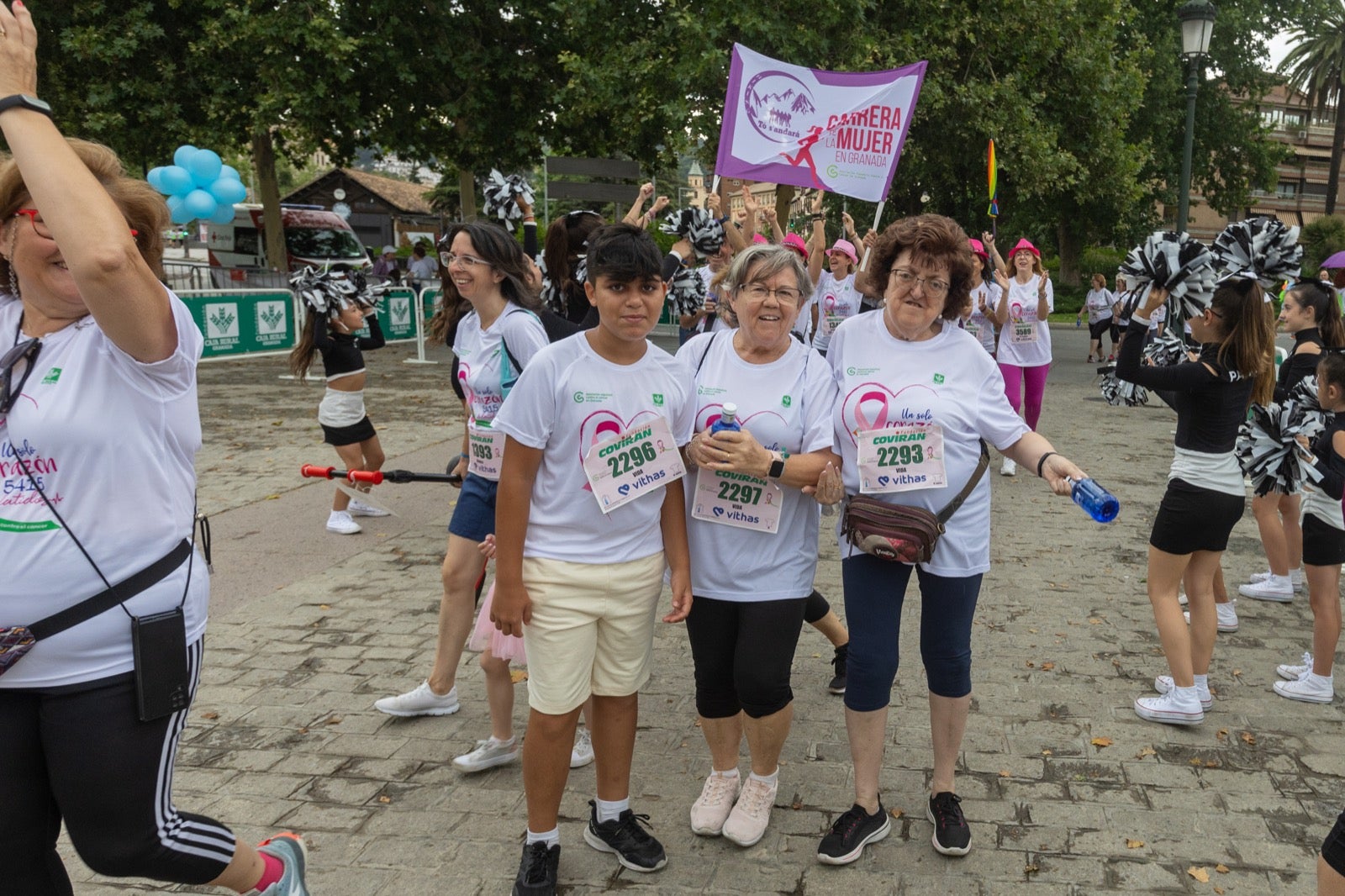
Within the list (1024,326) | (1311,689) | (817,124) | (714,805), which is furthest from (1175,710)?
(1024,326)

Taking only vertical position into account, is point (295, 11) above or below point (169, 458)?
above

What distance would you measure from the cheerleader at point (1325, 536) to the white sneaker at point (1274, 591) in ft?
4.88

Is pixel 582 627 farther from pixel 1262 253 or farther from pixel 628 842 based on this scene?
pixel 1262 253

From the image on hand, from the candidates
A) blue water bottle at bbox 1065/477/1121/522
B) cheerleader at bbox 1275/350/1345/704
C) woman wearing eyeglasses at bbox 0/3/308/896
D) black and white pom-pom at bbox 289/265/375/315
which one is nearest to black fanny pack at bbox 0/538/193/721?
woman wearing eyeglasses at bbox 0/3/308/896

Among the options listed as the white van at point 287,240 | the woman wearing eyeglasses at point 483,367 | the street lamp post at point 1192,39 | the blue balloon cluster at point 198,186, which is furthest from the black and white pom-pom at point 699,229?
the white van at point 287,240

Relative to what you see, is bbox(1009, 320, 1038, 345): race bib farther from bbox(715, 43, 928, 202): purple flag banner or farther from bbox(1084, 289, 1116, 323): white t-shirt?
bbox(1084, 289, 1116, 323): white t-shirt

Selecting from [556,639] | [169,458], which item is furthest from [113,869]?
[556,639]

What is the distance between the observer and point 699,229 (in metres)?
5.46

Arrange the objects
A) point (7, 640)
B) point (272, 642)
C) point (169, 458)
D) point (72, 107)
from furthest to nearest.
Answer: point (72, 107)
point (272, 642)
point (169, 458)
point (7, 640)

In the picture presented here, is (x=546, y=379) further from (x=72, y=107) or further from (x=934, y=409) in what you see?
(x=72, y=107)

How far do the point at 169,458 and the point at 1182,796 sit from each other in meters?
3.43

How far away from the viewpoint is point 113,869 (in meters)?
2.19

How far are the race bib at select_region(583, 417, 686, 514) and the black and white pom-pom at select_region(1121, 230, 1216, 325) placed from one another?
2.00 m

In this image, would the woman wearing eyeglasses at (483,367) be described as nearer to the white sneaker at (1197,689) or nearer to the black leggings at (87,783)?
the black leggings at (87,783)
